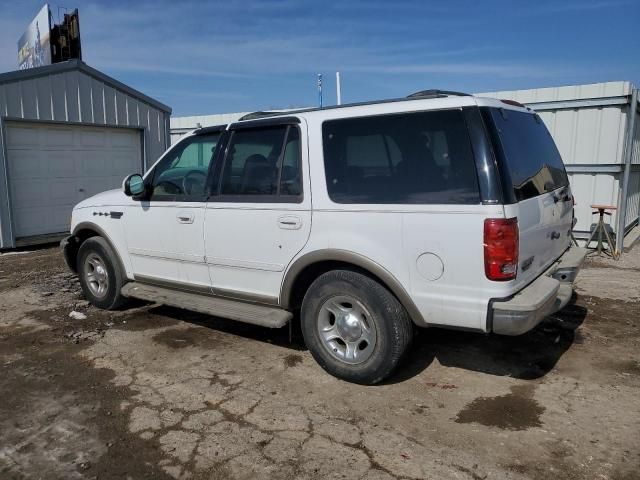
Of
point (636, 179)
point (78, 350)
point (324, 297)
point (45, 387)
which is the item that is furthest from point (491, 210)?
point (636, 179)

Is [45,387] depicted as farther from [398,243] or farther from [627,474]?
[627,474]

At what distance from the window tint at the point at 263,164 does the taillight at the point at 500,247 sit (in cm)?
152

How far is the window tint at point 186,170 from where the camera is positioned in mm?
4812

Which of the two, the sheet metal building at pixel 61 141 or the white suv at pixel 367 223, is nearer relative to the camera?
the white suv at pixel 367 223

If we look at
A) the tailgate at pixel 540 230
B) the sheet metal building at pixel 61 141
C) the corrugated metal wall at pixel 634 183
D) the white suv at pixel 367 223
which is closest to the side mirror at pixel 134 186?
the white suv at pixel 367 223

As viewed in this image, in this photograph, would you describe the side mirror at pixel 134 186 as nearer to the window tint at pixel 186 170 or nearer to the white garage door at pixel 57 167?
the window tint at pixel 186 170

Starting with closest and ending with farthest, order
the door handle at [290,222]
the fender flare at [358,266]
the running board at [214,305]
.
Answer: the fender flare at [358,266], the door handle at [290,222], the running board at [214,305]

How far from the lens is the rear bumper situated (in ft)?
10.8

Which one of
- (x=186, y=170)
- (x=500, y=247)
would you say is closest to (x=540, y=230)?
(x=500, y=247)

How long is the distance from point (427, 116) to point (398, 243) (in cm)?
88

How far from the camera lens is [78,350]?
4.88 metres

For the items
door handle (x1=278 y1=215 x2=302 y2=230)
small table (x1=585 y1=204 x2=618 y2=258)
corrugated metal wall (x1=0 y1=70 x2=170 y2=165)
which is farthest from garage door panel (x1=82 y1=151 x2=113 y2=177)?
small table (x1=585 y1=204 x2=618 y2=258)

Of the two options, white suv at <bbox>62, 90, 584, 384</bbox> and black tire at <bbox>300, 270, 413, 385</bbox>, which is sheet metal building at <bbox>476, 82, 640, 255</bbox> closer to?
white suv at <bbox>62, 90, 584, 384</bbox>

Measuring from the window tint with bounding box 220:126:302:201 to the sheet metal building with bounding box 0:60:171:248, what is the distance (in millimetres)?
7165
